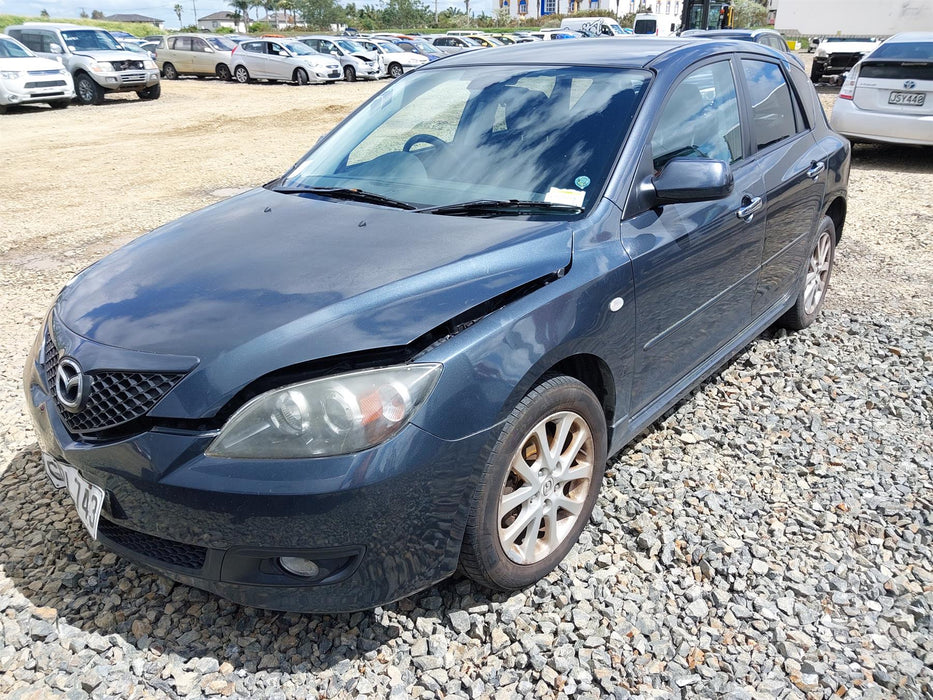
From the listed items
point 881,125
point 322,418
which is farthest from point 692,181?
point 881,125

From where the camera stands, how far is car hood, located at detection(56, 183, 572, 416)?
83.4 inches

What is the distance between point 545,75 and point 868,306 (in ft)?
10.6

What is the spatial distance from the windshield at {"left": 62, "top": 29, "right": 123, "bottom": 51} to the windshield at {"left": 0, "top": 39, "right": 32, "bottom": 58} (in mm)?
2540

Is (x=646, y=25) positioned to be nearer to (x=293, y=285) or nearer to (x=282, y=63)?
(x=282, y=63)

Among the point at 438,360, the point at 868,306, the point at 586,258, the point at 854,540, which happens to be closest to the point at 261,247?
the point at 438,360

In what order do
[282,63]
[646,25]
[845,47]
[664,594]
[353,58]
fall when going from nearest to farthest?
[664,594]
[845,47]
[282,63]
[353,58]
[646,25]

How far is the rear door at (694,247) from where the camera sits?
2.85 meters

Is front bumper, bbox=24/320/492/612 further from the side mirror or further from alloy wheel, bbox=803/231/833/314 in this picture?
alloy wheel, bbox=803/231/833/314

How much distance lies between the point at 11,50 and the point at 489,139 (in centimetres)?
1768

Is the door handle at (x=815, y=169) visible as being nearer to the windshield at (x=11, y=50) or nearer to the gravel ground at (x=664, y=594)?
the gravel ground at (x=664, y=594)

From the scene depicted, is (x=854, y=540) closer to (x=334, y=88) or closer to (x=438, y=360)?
(x=438, y=360)

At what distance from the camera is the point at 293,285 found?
238 centimetres

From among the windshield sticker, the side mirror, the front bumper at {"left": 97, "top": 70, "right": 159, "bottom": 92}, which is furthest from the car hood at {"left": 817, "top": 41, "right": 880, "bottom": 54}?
the windshield sticker

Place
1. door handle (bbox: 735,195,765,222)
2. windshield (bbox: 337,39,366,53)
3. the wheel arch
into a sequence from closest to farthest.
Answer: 1. door handle (bbox: 735,195,765,222)
2. the wheel arch
3. windshield (bbox: 337,39,366,53)
